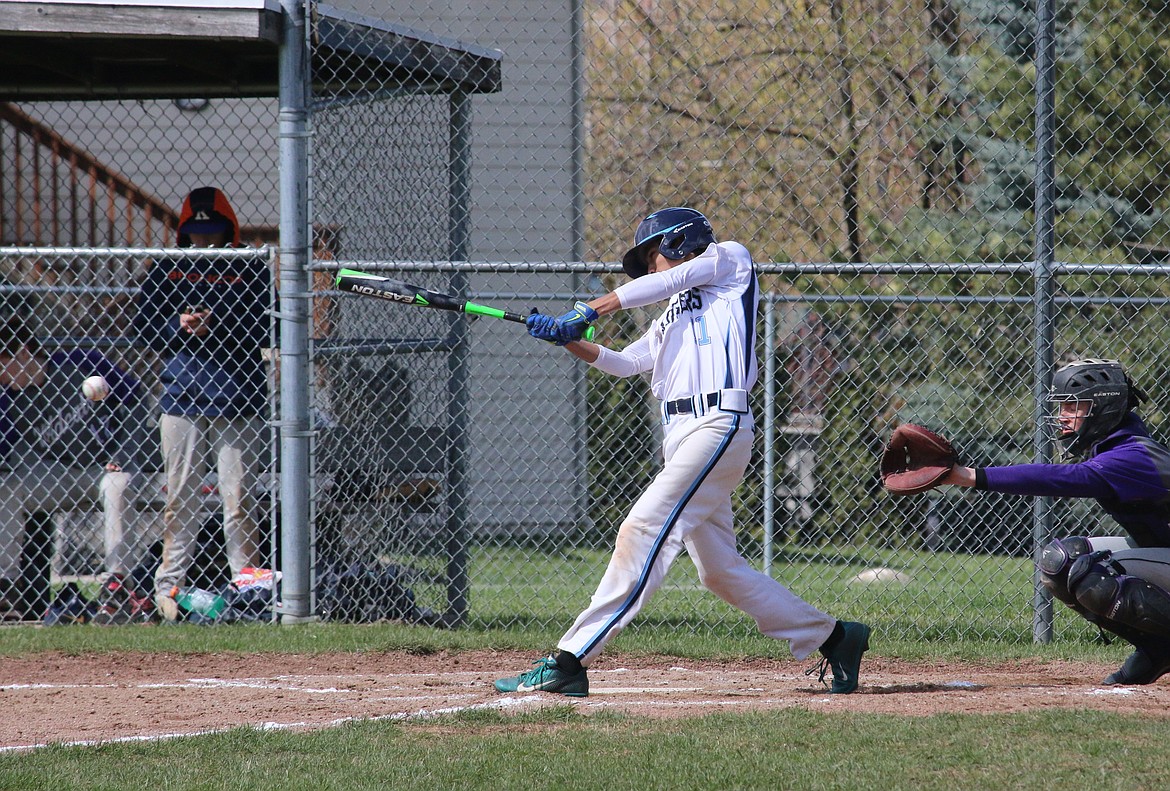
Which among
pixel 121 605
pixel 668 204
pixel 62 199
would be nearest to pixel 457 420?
pixel 121 605

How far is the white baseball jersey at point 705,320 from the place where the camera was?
4961 millimetres

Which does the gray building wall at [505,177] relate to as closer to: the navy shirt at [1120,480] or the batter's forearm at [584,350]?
the batter's forearm at [584,350]

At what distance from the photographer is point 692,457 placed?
4.92 meters

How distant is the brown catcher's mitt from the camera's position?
4.75 meters

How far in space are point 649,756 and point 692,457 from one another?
4.28ft

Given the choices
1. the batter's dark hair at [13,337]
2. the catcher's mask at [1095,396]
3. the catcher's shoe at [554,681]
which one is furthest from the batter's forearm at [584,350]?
the batter's dark hair at [13,337]

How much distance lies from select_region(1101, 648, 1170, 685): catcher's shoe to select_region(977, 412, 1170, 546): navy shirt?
0.45 metres

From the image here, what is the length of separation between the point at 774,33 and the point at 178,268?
23.4 ft

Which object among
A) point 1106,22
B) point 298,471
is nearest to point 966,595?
point 298,471

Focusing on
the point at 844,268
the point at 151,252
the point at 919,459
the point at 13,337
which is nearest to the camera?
the point at 919,459

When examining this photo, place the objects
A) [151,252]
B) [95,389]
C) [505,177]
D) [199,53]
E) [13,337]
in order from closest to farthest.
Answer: [151,252]
[95,389]
[13,337]
[199,53]
[505,177]

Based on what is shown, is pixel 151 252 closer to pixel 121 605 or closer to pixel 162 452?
pixel 162 452

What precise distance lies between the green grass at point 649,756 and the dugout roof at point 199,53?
3.85 m

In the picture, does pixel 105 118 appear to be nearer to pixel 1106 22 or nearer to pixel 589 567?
pixel 589 567
